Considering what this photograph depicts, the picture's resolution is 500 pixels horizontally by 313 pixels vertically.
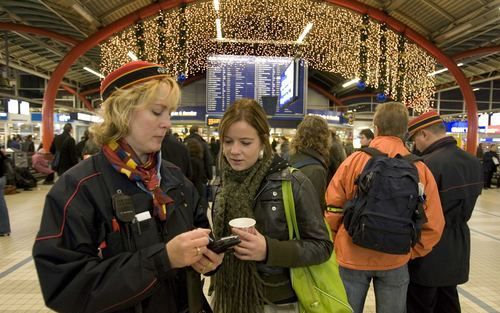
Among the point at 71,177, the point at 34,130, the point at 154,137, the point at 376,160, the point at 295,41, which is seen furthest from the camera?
the point at 34,130

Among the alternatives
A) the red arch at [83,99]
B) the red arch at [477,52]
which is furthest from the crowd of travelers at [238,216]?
the red arch at [83,99]

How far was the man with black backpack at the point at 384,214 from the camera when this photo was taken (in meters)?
1.81

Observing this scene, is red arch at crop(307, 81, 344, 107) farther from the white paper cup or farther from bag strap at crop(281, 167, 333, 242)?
the white paper cup

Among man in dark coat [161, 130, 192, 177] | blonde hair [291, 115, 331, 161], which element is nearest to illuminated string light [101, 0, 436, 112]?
man in dark coat [161, 130, 192, 177]

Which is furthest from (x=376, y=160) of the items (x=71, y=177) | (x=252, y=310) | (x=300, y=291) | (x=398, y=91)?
(x=398, y=91)

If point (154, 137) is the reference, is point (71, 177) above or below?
below

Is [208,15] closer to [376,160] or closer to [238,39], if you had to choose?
[238,39]

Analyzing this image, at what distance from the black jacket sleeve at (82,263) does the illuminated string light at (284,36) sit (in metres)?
9.28

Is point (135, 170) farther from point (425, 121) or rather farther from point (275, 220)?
point (425, 121)

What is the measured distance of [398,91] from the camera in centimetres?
1316

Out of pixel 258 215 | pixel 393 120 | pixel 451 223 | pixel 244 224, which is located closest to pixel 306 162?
pixel 393 120

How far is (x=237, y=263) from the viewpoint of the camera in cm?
142

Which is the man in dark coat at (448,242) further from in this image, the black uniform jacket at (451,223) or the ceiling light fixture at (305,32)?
the ceiling light fixture at (305,32)

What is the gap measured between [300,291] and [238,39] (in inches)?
481
